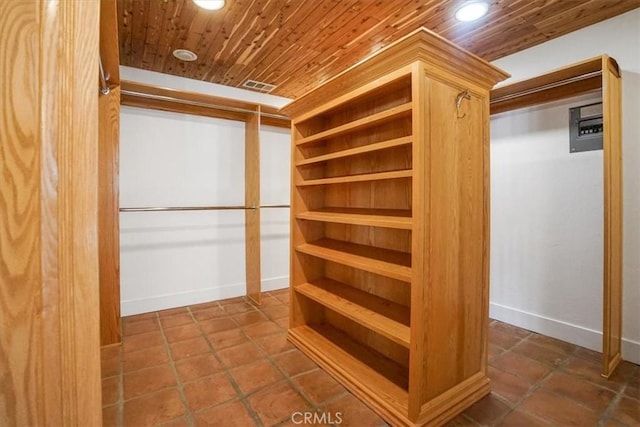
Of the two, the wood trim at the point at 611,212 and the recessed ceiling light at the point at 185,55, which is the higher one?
the recessed ceiling light at the point at 185,55

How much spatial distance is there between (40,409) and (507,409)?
197 cm

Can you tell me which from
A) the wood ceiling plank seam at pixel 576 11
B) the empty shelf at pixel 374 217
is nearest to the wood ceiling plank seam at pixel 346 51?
the wood ceiling plank seam at pixel 576 11

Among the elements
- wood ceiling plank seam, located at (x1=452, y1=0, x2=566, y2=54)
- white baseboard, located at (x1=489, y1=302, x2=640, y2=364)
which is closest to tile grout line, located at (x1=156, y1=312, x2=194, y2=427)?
white baseboard, located at (x1=489, y1=302, x2=640, y2=364)

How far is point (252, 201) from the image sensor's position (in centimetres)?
310

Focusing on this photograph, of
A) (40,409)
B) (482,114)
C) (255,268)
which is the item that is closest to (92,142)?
(40,409)

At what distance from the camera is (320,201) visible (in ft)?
7.84

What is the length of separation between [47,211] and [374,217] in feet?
4.52

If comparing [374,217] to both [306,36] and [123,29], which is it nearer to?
[306,36]

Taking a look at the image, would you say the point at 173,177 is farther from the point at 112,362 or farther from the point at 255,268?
the point at 112,362

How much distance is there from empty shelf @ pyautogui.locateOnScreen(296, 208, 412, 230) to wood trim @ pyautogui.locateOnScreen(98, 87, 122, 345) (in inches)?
56.4

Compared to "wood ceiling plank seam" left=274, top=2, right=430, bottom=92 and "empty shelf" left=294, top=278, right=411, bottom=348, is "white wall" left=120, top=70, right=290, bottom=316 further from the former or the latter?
"empty shelf" left=294, top=278, right=411, bottom=348

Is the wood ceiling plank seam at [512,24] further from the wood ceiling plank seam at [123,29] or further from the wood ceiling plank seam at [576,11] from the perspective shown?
the wood ceiling plank seam at [123,29]

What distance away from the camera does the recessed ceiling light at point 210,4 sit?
1.80m

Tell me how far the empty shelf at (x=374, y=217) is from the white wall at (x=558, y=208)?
1.50 meters
